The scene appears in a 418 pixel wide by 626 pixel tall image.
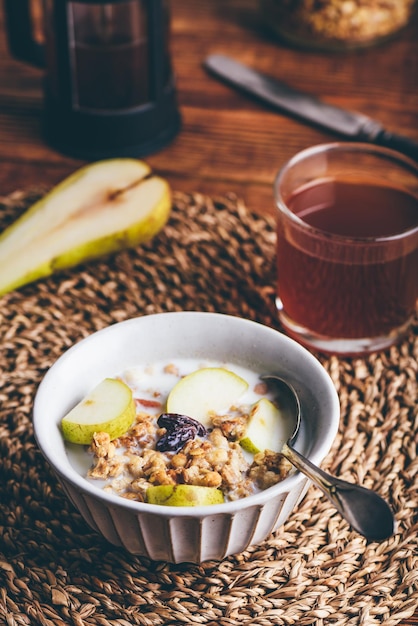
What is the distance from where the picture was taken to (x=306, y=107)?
4.92ft

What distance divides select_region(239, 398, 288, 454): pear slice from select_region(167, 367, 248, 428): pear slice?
0.10 ft

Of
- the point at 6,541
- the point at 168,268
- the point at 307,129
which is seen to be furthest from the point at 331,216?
the point at 6,541

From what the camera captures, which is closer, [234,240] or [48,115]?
[234,240]

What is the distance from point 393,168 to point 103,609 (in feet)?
2.07

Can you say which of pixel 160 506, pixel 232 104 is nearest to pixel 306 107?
pixel 232 104

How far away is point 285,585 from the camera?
0.86 metres

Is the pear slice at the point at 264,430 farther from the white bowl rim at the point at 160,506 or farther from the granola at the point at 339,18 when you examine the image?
the granola at the point at 339,18

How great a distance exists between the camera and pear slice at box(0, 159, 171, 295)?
3.89ft

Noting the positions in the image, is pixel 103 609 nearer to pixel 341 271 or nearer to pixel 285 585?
pixel 285 585

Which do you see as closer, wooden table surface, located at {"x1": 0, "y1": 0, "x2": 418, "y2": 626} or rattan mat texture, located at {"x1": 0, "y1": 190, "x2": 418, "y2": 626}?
rattan mat texture, located at {"x1": 0, "y1": 190, "x2": 418, "y2": 626}

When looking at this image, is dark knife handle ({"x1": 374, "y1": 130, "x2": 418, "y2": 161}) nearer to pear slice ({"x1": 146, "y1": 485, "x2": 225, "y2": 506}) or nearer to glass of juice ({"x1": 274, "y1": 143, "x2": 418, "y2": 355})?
glass of juice ({"x1": 274, "y1": 143, "x2": 418, "y2": 355})

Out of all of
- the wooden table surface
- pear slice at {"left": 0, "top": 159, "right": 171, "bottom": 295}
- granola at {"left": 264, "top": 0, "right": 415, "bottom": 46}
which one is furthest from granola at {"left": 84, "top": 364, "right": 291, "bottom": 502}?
granola at {"left": 264, "top": 0, "right": 415, "bottom": 46}

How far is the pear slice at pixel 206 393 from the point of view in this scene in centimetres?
89

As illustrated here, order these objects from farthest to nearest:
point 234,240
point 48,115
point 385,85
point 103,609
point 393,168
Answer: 1. point 385,85
2. point 48,115
3. point 234,240
4. point 393,168
5. point 103,609
